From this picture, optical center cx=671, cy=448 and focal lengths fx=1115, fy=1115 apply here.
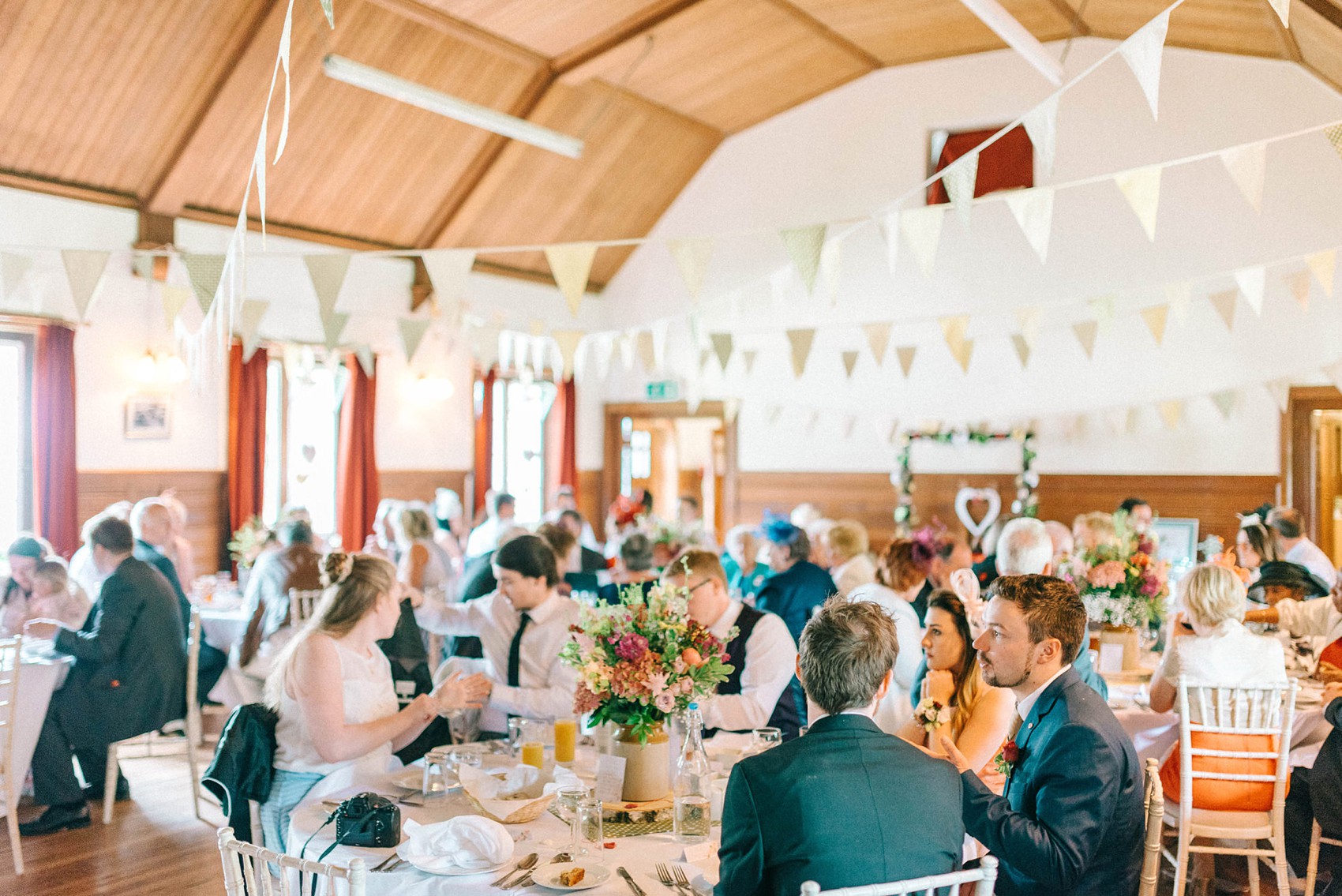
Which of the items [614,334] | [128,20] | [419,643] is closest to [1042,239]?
[419,643]

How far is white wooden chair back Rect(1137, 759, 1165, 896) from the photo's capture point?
97.0 inches

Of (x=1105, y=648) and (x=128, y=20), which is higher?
(x=128, y=20)

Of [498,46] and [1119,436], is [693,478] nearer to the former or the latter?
[1119,436]

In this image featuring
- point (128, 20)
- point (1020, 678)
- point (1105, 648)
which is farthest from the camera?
point (128, 20)

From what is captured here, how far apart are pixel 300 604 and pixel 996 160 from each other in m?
7.54

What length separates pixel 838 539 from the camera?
6.12 metres

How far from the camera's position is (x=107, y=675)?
5062mm

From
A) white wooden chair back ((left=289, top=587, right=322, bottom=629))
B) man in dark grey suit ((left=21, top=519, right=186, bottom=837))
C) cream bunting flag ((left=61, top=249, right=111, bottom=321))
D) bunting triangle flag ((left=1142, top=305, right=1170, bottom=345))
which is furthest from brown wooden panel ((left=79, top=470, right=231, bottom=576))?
bunting triangle flag ((left=1142, top=305, right=1170, bottom=345))

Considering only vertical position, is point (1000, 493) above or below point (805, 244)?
below

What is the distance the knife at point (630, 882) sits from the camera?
2229 millimetres

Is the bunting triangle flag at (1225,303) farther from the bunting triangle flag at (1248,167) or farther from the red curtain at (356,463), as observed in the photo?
the red curtain at (356,463)

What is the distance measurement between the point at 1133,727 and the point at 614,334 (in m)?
5.98

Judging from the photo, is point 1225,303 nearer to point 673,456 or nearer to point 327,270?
point 327,270

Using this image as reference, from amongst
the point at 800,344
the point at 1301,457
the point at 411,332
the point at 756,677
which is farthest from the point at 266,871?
the point at 1301,457
